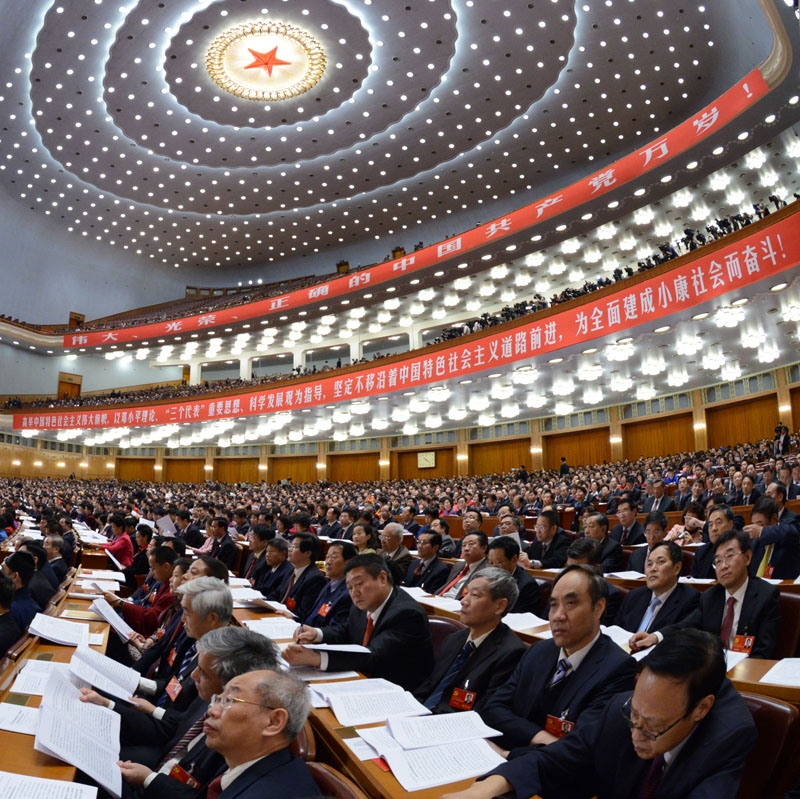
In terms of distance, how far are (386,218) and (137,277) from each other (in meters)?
14.3

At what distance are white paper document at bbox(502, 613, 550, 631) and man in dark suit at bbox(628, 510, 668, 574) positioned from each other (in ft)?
4.79

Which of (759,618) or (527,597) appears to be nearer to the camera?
(759,618)

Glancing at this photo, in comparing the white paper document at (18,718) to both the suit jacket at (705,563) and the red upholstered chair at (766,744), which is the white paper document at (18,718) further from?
the suit jacket at (705,563)

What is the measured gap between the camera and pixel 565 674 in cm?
204

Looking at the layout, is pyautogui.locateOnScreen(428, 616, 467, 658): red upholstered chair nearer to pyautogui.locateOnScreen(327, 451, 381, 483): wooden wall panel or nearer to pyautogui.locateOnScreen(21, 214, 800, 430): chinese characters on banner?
pyautogui.locateOnScreen(21, 214, 800, 430): chinese characters on banner

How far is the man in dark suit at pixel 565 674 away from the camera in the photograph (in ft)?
6.26

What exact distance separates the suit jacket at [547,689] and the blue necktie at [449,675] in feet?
0.86

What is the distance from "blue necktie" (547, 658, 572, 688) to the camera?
6.70 ft

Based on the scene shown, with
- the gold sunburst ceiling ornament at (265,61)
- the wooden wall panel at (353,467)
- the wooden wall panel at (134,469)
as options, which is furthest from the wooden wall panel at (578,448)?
the wooden wall panel at (134,469)

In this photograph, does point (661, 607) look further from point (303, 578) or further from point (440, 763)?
point (303, 578)

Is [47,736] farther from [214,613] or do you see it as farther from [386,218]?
[386,218]

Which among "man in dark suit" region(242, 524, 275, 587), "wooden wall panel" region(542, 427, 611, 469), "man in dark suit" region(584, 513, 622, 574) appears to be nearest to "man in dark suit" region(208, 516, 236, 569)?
"man in dark suit" region(242, 524, 275, 587)

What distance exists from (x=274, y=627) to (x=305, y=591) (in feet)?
3.42

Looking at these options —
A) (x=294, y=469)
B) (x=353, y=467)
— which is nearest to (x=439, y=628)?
(x=353, y=467)
